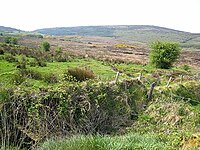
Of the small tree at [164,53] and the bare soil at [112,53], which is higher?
the small tree at [164,53]

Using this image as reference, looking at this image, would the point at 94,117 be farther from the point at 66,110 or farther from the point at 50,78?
the point at 50,78

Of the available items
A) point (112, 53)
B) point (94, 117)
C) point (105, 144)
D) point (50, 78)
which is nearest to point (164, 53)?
point (50, 78)

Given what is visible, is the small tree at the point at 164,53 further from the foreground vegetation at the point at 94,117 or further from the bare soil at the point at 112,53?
the foreground vegetation at the point at 94,117

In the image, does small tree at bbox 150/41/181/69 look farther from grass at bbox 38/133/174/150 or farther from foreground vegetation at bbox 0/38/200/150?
grass at bbox 38/133/174/150

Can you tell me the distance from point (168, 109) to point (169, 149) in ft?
20.1

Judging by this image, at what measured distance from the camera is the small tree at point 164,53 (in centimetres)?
4125

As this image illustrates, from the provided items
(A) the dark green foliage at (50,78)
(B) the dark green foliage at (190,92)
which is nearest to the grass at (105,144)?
(A) the dark green foliage at (50,78)

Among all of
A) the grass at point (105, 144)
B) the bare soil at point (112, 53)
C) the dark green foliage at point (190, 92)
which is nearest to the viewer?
the grass at point (105, 144)

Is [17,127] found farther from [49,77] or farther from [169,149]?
[49,77]

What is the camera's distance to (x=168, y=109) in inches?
634

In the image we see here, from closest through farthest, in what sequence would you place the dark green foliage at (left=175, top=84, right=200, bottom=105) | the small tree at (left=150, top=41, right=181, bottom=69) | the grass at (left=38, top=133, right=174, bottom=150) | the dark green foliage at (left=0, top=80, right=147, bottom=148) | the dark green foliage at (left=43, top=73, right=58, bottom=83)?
1. the grass at (left=38, top=133, right=174, bottom=150)
2. the dark green foliage at (left=0, top=80, right=147, bottom=148)
3. the dark green foliage at (left=43, top=73, right=58, bottom=83)
4. the dark green foliage at (left=175, top=84, right=200, bottom=105)
5. the small tree at (left=150, top=41, right=181, bottom=69)

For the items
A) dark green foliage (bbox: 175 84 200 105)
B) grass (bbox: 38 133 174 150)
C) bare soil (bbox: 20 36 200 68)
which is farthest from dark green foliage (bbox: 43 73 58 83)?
bare soil (bbox: 20 36 200 68)

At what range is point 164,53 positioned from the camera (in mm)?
41188

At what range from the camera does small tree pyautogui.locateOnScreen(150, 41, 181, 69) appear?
135 feet
